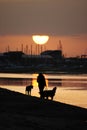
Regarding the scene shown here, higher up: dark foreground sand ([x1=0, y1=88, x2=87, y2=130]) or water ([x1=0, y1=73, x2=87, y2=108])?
dark foreground sand ([x1=0, y1=88, x2=87, y2=130])

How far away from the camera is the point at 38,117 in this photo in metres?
17.1

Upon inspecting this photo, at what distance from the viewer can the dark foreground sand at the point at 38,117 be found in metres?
14.8

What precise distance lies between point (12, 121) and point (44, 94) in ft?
37.9

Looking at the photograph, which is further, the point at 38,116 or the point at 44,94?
the point at 44,94

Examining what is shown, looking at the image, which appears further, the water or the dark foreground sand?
the water

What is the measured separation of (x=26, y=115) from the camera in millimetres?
17453

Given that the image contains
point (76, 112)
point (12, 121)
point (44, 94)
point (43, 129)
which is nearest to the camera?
point (43, 129)

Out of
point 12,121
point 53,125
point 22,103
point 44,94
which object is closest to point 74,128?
point 53,125

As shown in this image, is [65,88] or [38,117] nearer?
[38,117]

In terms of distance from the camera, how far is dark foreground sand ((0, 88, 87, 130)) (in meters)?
14.8

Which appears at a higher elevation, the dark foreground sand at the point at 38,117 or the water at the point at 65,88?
the dark foreground sand at the point at 38,117

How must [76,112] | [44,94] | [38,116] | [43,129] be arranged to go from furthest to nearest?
[44,94]
[76,112]
[38,116]
[43,129]

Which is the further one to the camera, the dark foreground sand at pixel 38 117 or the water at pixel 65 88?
the water at pixel 65 88

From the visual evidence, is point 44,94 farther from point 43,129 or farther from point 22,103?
point 43,129
